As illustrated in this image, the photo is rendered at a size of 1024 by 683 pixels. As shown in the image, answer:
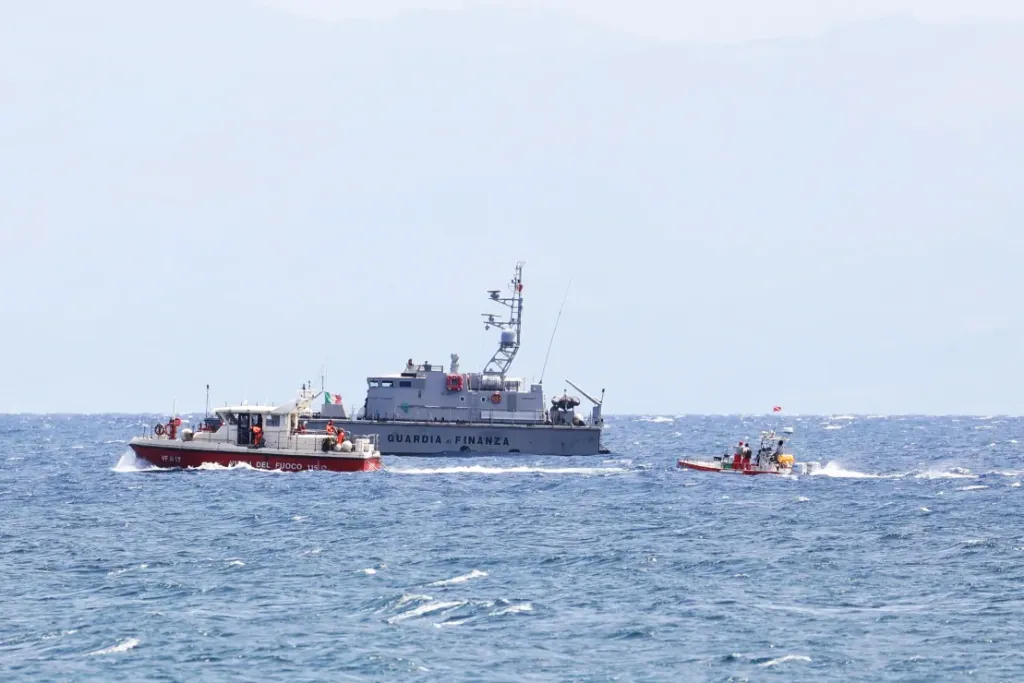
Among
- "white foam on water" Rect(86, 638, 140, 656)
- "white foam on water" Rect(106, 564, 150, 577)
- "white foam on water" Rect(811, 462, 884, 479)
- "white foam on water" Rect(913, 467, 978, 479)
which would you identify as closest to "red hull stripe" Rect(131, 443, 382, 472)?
"white foam on water" Rect(811, 462, 884, 479)

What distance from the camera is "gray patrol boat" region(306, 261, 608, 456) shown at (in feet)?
279

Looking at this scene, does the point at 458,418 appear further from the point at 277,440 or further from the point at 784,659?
the point at 784,659

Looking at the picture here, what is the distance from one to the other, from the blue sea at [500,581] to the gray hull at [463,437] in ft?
55.2

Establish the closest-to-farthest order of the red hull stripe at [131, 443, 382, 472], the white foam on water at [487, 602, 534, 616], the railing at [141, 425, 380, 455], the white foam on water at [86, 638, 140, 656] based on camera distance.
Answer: the white foam on water at [86, 638, 140, 656], the white foam on water at [487, 602, 534, 616], the red hull stripe at [131, 443, 382, 472], the railing at [141, 425, 380, 455]

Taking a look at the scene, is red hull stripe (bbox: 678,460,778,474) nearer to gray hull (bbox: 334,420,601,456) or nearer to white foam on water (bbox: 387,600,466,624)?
gray hull (bbox: 334,420,601,456)

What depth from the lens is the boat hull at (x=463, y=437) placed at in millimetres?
84938

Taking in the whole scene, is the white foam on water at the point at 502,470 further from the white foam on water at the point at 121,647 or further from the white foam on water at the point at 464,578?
the white foam on water at the point at 121,647

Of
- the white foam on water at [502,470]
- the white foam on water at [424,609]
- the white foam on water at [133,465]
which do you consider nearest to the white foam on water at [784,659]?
the white foam on water at [424,609]

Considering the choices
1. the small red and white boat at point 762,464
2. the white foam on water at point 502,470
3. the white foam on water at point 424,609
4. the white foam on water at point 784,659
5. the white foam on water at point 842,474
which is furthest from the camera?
the white foam on water at point 842,474

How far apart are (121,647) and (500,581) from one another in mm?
11404

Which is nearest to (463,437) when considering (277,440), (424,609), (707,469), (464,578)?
(707,469)

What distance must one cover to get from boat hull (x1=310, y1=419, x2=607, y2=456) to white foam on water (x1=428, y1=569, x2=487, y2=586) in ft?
148

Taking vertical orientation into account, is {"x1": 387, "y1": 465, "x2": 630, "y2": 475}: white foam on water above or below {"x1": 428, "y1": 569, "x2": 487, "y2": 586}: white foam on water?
above

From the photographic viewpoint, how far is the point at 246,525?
4969 centimetres
